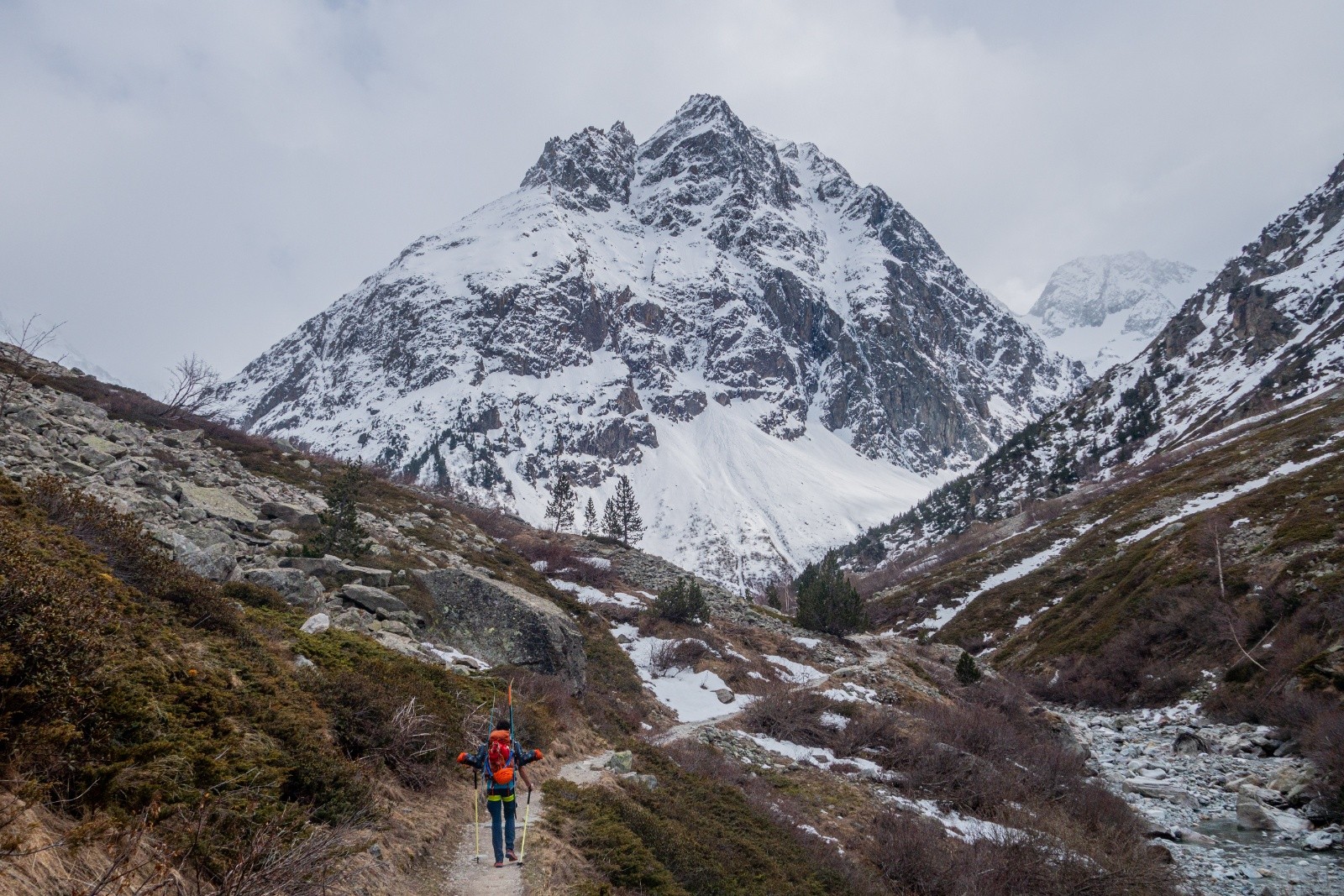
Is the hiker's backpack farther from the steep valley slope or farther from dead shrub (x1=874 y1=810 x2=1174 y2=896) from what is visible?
dead shrub (x1=874 y1=810 x2=1174 y2=896)

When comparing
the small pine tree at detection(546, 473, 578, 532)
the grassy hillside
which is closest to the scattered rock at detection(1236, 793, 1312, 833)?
the grassy hillside

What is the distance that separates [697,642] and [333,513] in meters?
17.1

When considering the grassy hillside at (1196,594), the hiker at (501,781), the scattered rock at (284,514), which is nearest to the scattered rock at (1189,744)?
the grassy hillside at (1196,594)

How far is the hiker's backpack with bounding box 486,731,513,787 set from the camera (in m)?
8.11

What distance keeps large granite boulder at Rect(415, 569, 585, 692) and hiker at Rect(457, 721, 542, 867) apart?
938 cm

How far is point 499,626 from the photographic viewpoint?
60.6 ft

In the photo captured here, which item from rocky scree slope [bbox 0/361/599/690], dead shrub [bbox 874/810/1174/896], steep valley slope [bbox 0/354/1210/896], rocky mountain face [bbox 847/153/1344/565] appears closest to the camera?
steep valley slope [bbox 0/354/1210/896]

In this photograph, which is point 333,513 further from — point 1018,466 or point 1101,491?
point 1018,466

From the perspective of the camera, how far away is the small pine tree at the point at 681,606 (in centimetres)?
3494

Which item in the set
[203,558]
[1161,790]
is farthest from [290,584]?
[1161,790]

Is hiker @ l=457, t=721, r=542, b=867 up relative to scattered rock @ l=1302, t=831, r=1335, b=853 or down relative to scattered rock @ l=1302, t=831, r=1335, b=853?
down

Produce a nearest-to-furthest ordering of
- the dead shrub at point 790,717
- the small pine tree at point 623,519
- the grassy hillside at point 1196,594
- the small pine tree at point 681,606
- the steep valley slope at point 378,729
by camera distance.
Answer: the steep valley slope at point 378,729, the dead shrub at point 790,717, the grassy hillside at point 1196,594, the small pine tree at point 681,606, the small pine tree at point 623,519

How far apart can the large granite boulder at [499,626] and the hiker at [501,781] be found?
938cm

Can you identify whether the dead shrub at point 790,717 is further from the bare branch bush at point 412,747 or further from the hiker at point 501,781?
the hiker at point 501,781
